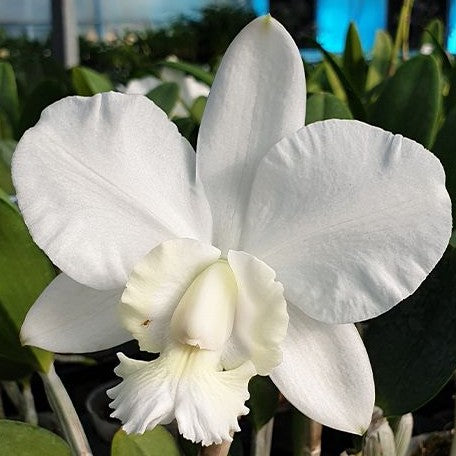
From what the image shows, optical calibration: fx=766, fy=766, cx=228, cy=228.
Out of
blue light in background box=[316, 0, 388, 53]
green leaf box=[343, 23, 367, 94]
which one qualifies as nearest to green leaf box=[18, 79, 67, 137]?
green leaf box=[343, 23, 367, 94]

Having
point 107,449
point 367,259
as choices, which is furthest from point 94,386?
point 367,259

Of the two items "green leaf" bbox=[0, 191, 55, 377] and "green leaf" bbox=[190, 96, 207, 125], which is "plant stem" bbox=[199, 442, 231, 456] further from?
"green leaf" bbox=[190, 96, 207, 125]

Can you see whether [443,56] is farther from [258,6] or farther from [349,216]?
[258,6]

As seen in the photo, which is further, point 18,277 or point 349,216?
point 18,277

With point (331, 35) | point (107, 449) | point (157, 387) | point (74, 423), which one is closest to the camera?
point (157, 387)

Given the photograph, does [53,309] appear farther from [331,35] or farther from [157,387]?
[331,35]

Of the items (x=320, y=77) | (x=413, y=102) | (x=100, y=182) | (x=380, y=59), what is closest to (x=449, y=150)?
(x=413, y=102)

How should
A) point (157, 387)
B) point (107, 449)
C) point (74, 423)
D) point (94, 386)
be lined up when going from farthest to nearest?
point (94, 386) → point (107, 449) → point (74, 423) → point (157, 387)

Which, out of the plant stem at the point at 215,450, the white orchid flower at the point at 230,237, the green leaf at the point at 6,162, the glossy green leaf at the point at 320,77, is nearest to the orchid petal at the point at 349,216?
the white orchid flower at the point at 230,237
